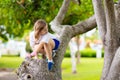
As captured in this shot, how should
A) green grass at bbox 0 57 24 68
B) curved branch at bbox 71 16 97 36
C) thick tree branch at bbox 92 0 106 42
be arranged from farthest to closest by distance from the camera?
green grass at bbox 0 57 24 68
curved branch at bbox 71 16 97 36
thick tree branch at bbox 92 0 106 42

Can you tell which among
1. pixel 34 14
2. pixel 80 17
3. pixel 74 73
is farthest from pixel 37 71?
pixel 74 73

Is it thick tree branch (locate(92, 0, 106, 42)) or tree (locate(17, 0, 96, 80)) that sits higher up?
thick tree branch (locate(92, 0, 106, 42))

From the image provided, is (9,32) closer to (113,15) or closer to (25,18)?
(25,18)

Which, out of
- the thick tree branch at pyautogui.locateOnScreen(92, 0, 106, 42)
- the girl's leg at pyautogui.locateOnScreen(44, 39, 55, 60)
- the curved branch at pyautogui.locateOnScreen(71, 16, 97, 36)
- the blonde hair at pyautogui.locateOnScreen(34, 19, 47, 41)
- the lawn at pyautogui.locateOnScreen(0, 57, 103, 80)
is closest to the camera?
the girl's leg at pyautogui.locateOnScreen(44, 39, 55, 60)

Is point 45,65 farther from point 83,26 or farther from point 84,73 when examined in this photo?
point 84,73

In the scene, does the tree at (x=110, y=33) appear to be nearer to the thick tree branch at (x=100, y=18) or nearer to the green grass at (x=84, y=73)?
the thick tree branch at (x=100, y=18)

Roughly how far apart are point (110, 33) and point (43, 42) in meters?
1.61

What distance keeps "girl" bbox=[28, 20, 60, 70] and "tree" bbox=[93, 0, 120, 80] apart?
1.19 metres

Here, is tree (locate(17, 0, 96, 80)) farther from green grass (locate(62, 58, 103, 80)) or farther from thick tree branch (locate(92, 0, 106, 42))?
green grass (locate(62, 58, 103, 80))

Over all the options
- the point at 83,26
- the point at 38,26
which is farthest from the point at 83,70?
the point at 38,26

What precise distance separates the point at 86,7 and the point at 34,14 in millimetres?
2877

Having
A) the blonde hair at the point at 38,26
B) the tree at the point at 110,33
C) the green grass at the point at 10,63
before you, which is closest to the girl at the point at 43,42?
the blonde hair at the point at 38,26

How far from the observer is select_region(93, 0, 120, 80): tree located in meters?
10.0

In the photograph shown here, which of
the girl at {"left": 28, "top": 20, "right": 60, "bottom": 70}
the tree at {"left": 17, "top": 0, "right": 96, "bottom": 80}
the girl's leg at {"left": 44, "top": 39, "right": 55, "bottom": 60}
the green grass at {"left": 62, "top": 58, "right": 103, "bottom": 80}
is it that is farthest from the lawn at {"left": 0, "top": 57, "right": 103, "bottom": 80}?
the girl's leg at {"left": 44, "top": 39, "right": 55, "bottom": 60}
